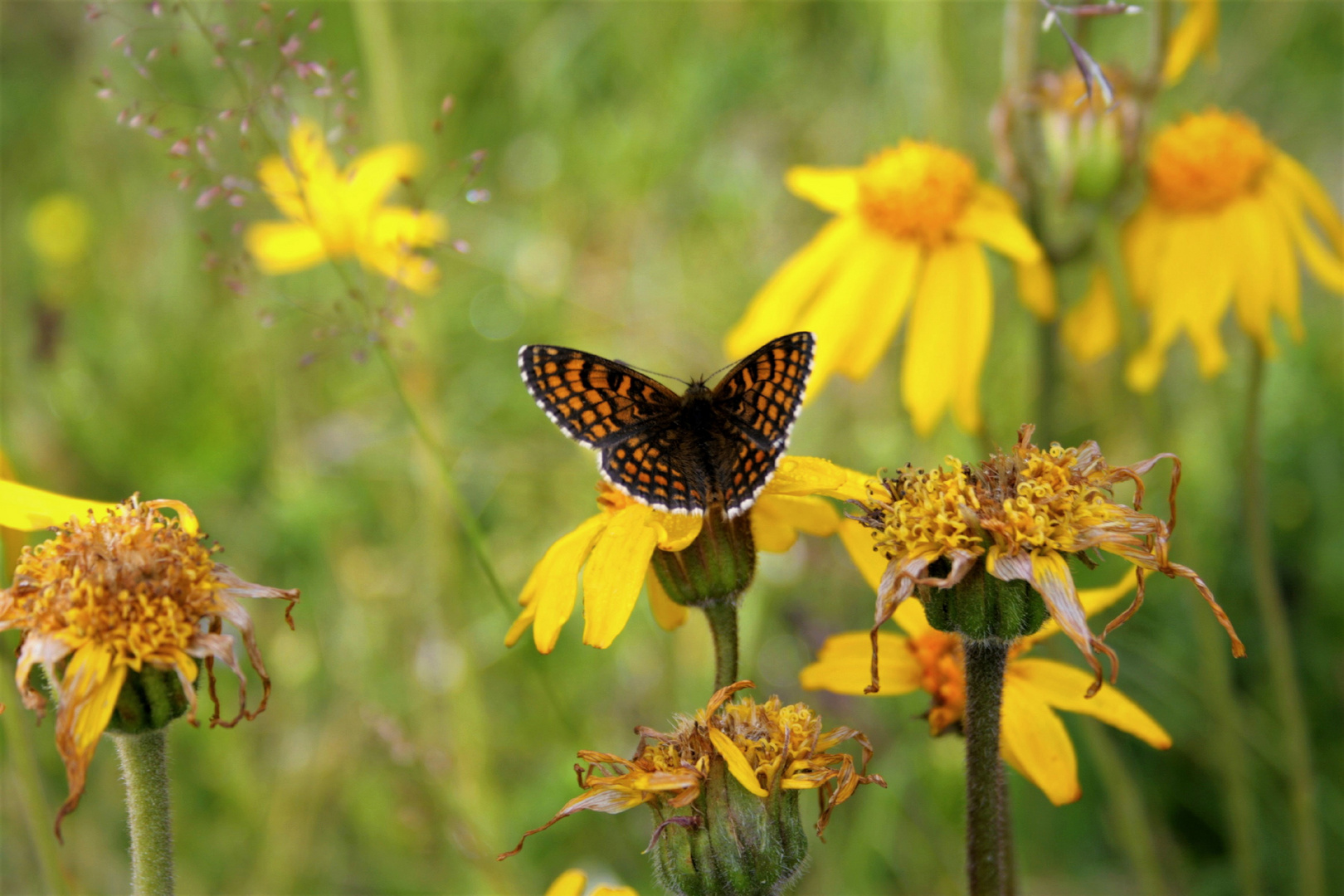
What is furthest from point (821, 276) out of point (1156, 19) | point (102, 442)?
point (102, 442)

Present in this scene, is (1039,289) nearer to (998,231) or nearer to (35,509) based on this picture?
(998,231)

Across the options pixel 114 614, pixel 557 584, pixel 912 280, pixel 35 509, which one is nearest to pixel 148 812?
pixel 114 614

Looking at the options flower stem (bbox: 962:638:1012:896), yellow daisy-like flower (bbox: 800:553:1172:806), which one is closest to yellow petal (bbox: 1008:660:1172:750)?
yellow daisy-like flower (bbox: 800:553:1172:806)

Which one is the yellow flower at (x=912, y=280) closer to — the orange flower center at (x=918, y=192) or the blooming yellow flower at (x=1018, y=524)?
the orange flower center at (x=918, y=192)

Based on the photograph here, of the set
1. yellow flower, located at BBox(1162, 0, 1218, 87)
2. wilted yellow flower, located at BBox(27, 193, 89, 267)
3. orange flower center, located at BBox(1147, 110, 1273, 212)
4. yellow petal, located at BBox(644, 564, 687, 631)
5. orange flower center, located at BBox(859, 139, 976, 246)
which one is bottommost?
yellow petal, located at BBox(644, 564, 687, 631)

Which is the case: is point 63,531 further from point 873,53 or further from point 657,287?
point 873,53

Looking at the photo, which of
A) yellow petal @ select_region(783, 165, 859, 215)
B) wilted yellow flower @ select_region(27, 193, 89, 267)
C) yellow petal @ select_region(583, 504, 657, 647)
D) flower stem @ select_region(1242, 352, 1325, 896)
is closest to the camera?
yellow petal @ select_region(583, 504, 657, 647)

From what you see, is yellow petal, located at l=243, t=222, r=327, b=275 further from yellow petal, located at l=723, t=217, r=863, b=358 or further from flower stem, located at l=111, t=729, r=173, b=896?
flower stem, located at l=111, t=729, r=173, b=896

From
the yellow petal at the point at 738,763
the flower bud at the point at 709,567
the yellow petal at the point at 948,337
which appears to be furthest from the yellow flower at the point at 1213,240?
the yellow petal at the point at 738,763
